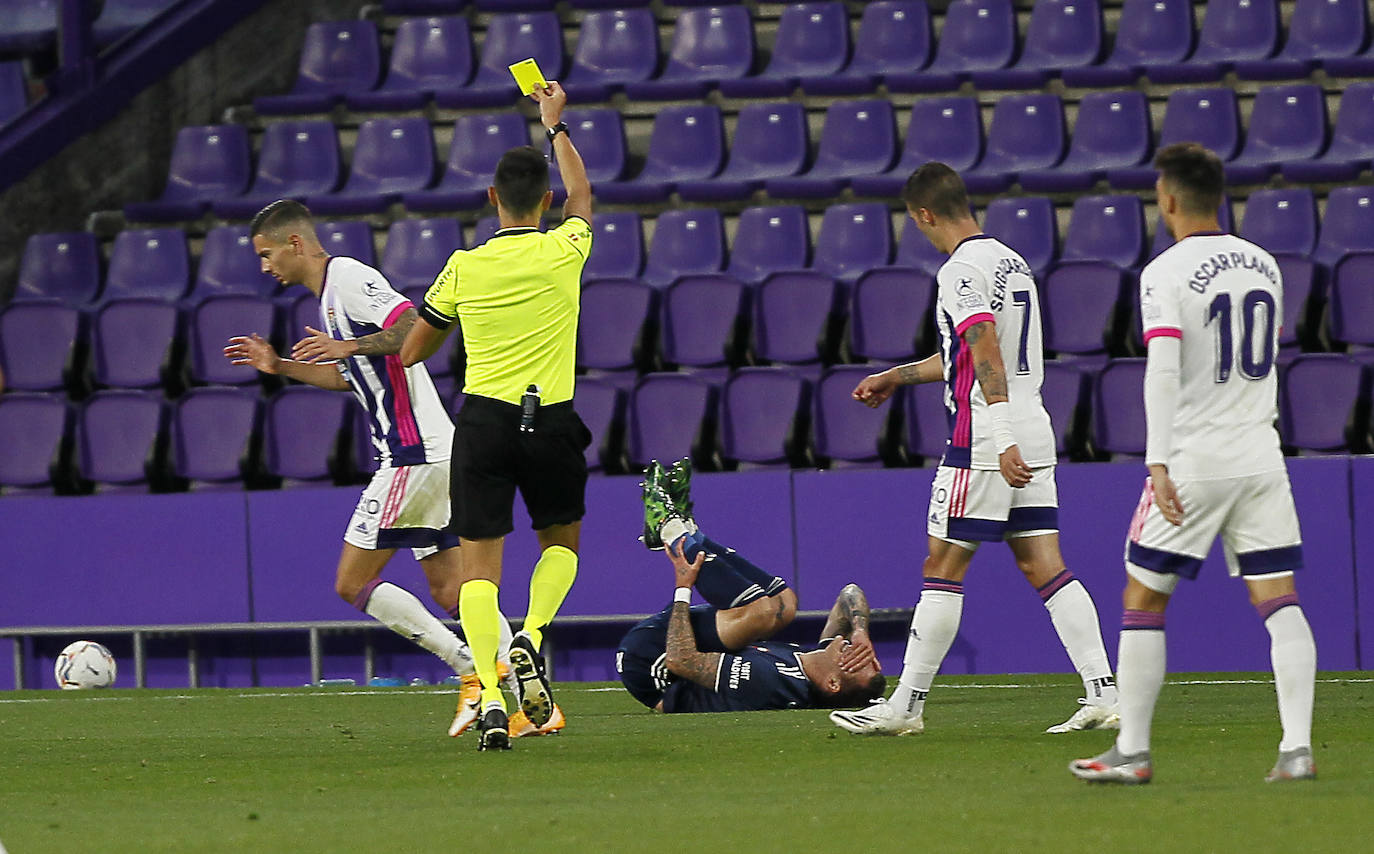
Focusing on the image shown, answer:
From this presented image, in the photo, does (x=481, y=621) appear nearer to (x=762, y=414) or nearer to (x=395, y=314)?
(x=395, y=314)

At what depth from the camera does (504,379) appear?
780 cm

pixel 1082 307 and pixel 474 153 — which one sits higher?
pixel 474 153

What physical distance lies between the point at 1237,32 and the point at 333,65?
732cm

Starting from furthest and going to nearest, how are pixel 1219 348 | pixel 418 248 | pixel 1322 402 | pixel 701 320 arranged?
1. pixel 418 248
2. pixel 701 320
3. pixel 1322 402
4. pixel 1219 348

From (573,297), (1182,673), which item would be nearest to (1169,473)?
(573,297)

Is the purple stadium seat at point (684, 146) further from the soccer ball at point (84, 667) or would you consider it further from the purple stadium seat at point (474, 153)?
the soccer ball at point (84, 667)

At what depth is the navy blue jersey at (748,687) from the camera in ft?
32.0

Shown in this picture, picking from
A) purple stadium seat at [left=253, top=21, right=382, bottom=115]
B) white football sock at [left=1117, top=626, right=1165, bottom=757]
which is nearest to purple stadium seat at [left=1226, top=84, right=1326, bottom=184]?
purple stadium seat at [left=253, top=21, right=382, bottom=115]

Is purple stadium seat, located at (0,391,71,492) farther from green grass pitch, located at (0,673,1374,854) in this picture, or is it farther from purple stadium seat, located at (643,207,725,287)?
green grass pitch, located at (0,673,1374,854)

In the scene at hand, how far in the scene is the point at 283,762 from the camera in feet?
25.5

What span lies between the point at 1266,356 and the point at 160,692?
330 inches

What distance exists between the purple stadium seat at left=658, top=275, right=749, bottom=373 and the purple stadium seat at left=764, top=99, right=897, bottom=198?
181 cm

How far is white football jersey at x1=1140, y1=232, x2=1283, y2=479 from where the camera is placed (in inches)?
236

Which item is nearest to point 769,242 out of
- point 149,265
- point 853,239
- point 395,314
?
point 853,239
